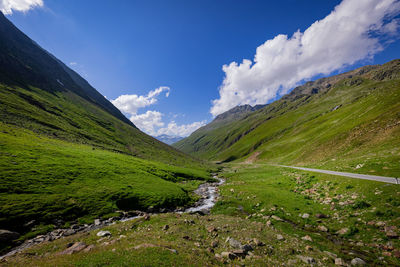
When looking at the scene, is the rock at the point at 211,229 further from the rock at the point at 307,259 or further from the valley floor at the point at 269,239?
the rock at the point at 307,259

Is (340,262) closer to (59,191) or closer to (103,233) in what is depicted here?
(103,233)

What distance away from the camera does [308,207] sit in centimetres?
2194

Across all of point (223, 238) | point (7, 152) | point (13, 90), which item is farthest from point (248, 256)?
point (13, 90)

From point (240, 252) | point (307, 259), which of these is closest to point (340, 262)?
point (307, 259)

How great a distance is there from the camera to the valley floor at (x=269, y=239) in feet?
35.9

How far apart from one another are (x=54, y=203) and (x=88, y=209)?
4315mm

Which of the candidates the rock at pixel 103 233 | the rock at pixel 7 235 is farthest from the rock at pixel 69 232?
the rock at pixel 103 233

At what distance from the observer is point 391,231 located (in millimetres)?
13242

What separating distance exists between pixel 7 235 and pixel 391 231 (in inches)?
1423

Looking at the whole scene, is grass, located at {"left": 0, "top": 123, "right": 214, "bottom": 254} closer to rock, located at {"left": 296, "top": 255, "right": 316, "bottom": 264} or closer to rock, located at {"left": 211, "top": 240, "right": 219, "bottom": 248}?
rock, located at {"left": 211, "top": 240, "right": 219, "bottom": 248}

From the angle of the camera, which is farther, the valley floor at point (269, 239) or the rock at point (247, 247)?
the rock at point (247, 247)

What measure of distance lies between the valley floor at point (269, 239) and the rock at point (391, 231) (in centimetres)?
6

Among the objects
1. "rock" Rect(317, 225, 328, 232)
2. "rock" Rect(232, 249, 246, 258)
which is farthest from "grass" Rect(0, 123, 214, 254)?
"rock" Rect(317, 225, 328, 232)

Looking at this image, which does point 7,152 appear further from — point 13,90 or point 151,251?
point 13,90
